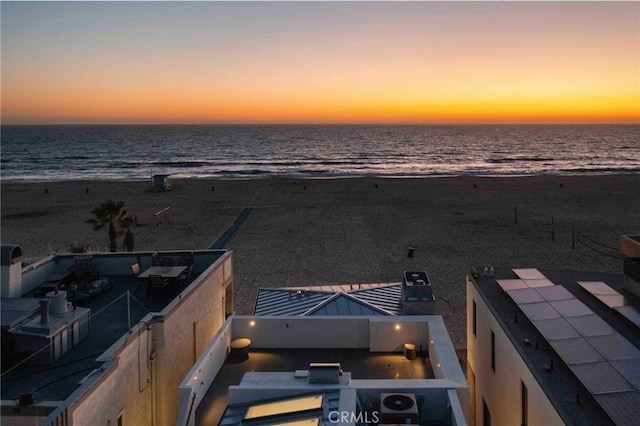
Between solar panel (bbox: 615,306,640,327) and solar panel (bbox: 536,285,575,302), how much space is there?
41.5 inches

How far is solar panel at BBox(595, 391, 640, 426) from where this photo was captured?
259 inches

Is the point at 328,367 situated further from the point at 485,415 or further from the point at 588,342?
the point at 485,415

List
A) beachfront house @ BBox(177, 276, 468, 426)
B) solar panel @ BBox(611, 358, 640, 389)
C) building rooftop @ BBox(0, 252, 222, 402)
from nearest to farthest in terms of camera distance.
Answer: solar panel @ BBox(611, 358, 640, 389)
beachfront house @ BBox(177, 276, 468, 426)
building rooftop @ BBox(0, 252, 222, 402)

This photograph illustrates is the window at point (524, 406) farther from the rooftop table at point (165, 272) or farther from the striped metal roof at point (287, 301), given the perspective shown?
the rooftop table at point (165, 272)

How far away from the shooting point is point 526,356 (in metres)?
9.03

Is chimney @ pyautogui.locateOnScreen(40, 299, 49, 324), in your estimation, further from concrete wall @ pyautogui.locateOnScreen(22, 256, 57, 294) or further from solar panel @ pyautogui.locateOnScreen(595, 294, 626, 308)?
solar panel @ pyautogui.locateOnScreen(595, 294, 626, 308)

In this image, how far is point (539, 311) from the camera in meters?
10.7

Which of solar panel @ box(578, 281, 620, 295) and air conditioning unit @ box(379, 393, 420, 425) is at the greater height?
solar panel @ box(578, 281, 620, 295)

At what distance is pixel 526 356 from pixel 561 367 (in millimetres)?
616

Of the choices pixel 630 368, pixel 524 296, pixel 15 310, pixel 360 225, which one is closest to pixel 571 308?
pixel 524 296

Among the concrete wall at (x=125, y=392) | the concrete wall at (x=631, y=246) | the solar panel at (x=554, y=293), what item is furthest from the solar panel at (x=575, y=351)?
the concrete wall at (x=125, y=392)

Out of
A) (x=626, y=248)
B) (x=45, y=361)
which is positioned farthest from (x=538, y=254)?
(x=45, y=361)

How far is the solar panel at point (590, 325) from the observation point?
9.36m

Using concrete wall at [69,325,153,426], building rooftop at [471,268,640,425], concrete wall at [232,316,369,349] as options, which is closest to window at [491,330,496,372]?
building rooftop at [471,268,640,425]
